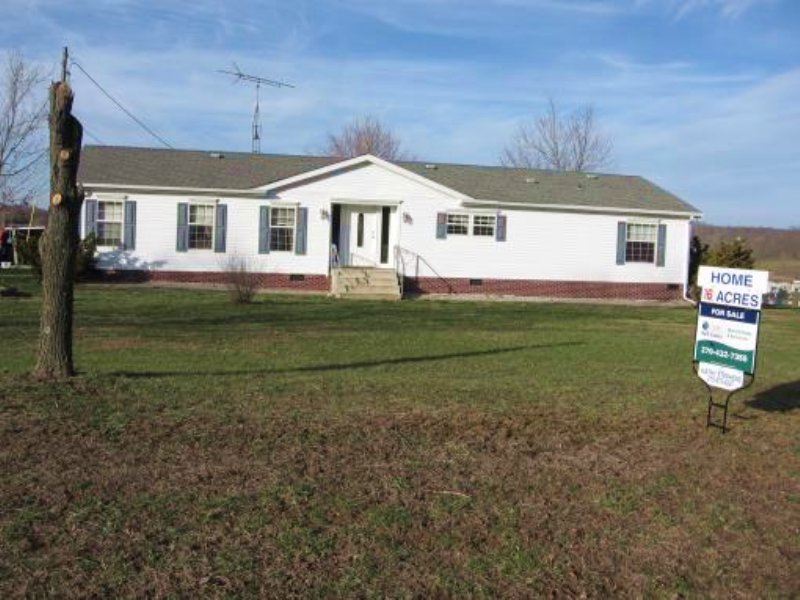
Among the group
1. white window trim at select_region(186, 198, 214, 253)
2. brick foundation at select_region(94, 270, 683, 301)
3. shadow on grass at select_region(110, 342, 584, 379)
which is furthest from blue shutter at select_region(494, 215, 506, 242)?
shadow on grass at select_region(110, 342, 584, 379)

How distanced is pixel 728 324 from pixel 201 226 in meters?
18.8

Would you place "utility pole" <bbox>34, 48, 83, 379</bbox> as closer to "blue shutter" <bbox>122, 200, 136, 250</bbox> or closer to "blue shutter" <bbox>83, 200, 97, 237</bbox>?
"blue shutter" <bbox>122, 200, 136, 250</bbox>

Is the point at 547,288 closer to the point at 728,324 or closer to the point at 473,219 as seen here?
the point at 473,219

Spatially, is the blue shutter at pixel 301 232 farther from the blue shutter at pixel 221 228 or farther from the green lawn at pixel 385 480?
the green lawn at pixel 385 480

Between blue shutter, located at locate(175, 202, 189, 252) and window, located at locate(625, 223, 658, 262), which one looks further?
window, located at locate(625, 223, 658, 262)

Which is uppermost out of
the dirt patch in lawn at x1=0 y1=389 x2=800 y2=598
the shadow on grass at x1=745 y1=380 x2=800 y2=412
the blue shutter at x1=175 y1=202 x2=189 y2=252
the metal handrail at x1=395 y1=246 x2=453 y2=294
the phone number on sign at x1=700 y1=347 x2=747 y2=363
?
the blue shutter at x1=175 y1=202 x2=189 y2=252

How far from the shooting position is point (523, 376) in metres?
9.97

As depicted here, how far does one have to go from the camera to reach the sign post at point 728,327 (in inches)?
284

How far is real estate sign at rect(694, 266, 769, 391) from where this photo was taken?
720cm

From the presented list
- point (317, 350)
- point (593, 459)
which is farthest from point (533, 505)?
point (317, 350)

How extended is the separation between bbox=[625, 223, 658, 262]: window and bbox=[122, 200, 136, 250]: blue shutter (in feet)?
47.7

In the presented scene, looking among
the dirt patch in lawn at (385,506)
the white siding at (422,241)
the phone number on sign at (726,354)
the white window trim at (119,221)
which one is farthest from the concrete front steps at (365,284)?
the dirt patch in lawn at (385,506)

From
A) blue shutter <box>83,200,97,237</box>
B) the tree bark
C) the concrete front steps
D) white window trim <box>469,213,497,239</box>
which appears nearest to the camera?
the tree bark

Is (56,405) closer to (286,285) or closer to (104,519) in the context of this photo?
(104,519)
